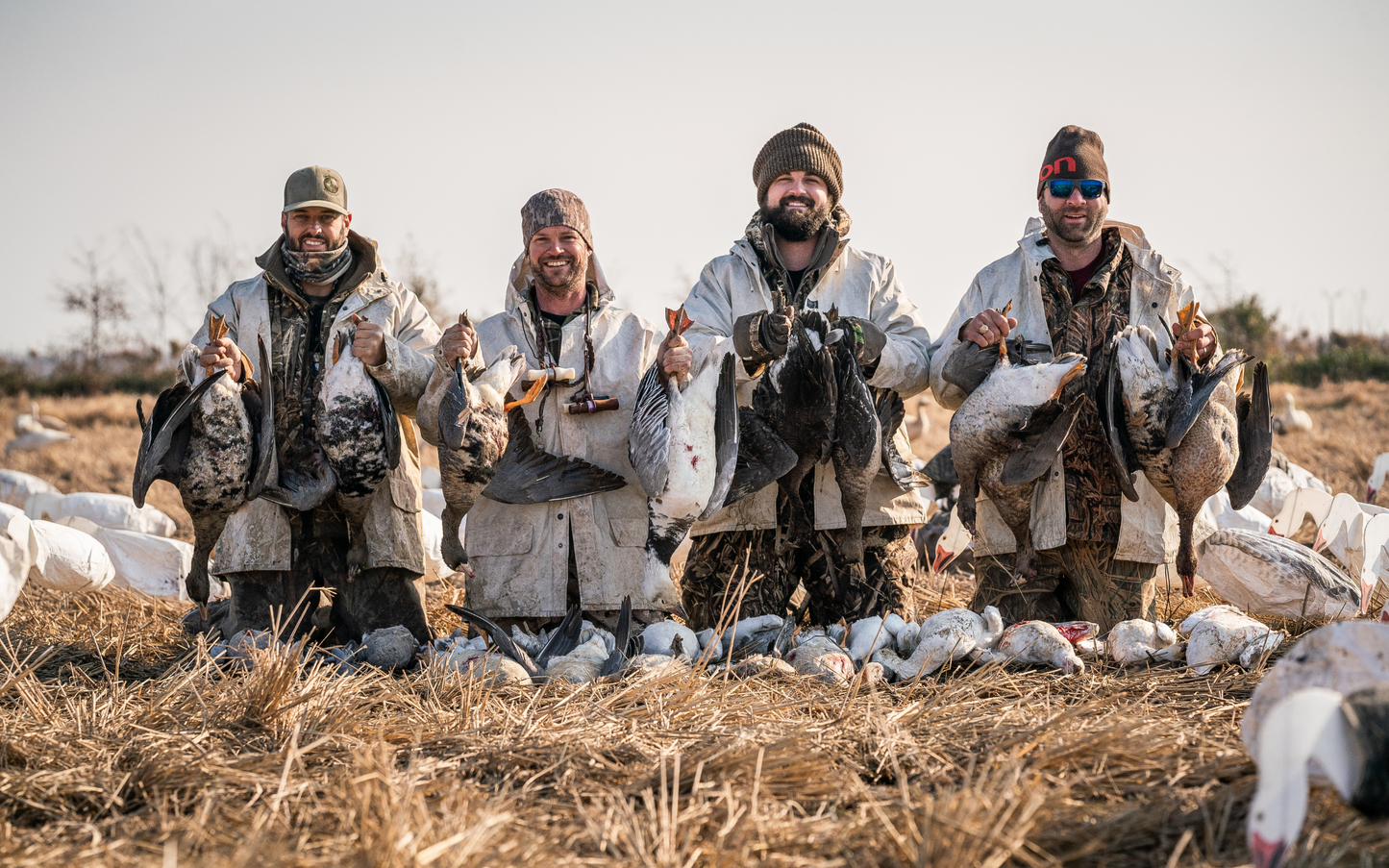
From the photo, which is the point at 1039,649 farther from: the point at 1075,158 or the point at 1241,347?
the point at 1241,347

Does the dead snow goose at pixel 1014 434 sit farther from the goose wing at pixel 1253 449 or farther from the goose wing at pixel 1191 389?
the goose wing at pixel 1253 449

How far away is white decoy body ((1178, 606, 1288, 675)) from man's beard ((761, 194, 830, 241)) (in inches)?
94.7

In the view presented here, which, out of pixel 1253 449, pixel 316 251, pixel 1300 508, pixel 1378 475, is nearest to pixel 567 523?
pixel 316 251

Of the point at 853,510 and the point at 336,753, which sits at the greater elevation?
the point at 853,510

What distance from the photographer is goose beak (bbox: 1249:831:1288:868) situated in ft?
7.13

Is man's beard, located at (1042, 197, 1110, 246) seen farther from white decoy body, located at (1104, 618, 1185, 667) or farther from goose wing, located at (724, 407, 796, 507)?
white decoy body, located at (1104, 618, 1185, 667)

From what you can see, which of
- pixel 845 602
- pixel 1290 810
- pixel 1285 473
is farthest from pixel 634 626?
pixel 1285 473

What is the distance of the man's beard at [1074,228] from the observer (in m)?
4.98

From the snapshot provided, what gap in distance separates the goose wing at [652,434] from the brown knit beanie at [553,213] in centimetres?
84

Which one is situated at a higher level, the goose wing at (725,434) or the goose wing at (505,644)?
the goose wing at (725,434)

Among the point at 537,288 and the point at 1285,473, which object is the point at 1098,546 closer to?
the point at 537,288

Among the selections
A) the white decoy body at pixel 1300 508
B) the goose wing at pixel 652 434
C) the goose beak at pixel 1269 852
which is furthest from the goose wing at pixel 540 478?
the white decoy body at pixel 1300 508

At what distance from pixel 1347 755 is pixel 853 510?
2.63m

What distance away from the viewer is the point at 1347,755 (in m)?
2.27
